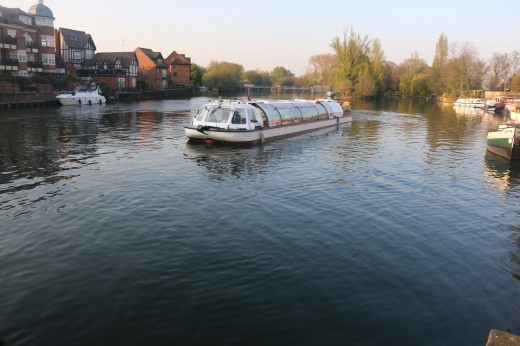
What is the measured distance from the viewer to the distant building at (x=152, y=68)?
4358 inches

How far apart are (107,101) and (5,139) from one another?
4707 cm

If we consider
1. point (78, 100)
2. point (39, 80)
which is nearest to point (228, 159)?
point (78, 100)

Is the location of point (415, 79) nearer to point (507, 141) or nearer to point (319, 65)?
point (319, 65)

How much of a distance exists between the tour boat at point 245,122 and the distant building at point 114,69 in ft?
198

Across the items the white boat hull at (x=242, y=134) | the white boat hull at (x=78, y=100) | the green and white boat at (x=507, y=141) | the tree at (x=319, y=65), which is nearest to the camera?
the green and white boat at (x=507, y=141)

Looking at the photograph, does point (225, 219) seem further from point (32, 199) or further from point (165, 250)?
point (32, 199)

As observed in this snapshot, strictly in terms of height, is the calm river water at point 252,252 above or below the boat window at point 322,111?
below

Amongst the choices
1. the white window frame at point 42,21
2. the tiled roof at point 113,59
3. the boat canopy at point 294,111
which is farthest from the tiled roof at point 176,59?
the boat canopy at point 294,111

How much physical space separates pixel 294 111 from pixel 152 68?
275ft

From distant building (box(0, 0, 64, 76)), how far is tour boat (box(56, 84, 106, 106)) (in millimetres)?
10276

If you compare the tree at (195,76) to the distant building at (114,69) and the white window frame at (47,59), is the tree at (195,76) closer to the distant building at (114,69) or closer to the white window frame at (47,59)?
the distant building at (114,69)

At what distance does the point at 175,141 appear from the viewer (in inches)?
1212

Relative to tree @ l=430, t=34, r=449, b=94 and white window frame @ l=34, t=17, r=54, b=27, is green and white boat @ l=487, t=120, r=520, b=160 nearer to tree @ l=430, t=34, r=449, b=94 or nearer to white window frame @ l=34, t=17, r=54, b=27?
white window frame @ l=34, t=17, r=54, b=27

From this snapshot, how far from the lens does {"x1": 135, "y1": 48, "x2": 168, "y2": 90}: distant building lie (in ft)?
363
